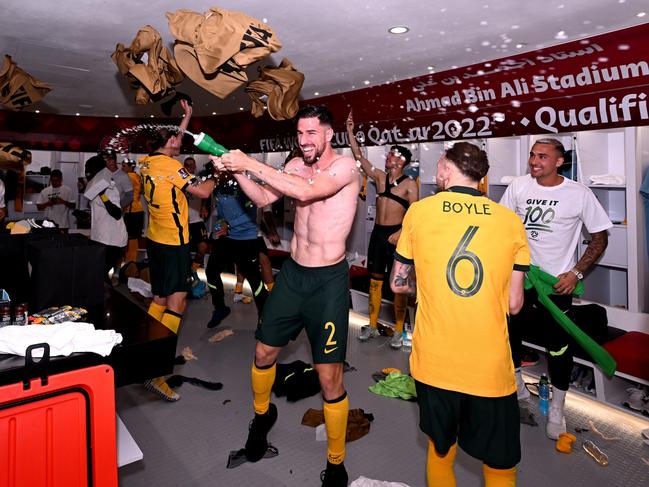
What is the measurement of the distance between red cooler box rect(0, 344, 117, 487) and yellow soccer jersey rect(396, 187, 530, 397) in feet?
3.51

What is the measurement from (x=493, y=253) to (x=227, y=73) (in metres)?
1.72

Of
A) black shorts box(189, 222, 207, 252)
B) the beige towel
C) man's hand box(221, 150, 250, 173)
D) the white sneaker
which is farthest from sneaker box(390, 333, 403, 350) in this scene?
black shorts box(189, 222, 207, 252)

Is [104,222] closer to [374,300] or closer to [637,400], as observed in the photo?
[374,300]

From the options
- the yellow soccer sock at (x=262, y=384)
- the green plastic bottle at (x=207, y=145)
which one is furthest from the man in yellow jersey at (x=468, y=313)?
the yellow soccer sock at (x=262, y=384)

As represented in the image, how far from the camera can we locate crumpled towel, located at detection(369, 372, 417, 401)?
3.22 metres

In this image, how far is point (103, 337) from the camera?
5.00ft

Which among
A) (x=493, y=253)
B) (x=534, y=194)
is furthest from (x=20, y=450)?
(x=534, y=194)

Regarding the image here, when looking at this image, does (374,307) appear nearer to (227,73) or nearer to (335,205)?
(335,205)

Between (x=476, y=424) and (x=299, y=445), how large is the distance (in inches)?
48.5

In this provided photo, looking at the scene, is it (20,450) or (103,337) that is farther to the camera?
(103,337)

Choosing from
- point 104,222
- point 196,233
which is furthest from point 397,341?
point 196,233

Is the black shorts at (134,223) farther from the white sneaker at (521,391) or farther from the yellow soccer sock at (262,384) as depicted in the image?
the white sneaker at (521,391)

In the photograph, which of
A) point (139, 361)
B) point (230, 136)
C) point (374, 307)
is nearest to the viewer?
point (139, 361)

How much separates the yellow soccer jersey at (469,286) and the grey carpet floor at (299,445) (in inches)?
3.3
